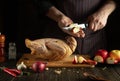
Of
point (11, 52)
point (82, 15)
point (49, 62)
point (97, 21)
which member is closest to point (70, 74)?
point (49, 62)

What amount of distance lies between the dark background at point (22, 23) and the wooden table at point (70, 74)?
1.11m

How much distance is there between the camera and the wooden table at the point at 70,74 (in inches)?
52.6

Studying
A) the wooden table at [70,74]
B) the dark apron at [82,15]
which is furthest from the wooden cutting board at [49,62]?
the dark apron at [82,15]

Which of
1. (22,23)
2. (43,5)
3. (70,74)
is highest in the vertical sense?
(43,5)

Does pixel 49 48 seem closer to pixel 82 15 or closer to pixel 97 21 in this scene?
pixel 97 21

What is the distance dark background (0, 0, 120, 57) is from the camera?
268 cm

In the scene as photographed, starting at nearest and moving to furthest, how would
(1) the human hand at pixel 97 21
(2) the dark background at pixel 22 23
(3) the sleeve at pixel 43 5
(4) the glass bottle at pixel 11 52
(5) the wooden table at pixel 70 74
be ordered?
(5) the wooden table at pixel 70 74, (4) the glass bottle at pixel 11 52, (1) the human hand at pixel 97 21, (3) the sleeve at pixel 43 5, (2) the dark background at pixel 22 23

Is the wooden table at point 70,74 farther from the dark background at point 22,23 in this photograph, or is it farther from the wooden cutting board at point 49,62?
the dark background at point 22,23

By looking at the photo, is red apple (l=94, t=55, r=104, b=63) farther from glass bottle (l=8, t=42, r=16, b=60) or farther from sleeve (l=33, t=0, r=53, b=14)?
sleeve (l=33, t=0, r=53, b=14)

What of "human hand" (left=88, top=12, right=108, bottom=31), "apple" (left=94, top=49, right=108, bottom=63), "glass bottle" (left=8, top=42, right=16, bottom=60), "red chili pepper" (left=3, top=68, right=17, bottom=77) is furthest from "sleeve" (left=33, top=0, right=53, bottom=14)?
"red chili pepper" (left=3, top=68, right=17, bottom=77)

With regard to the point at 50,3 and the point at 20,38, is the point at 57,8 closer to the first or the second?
the point at 50,3

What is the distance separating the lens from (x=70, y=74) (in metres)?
1.43

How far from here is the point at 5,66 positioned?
157cm

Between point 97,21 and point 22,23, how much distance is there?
999mm
